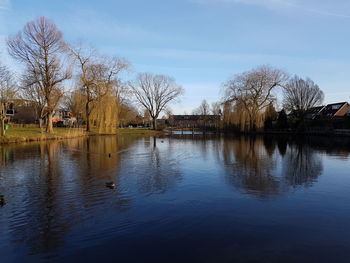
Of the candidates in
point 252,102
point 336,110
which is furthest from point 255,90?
point 336,110

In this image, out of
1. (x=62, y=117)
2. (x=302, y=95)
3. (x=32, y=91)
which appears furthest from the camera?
(x=62, y=117)

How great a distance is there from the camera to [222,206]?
7.24 m

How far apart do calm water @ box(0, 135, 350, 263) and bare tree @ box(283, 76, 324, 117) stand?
50.8 metres

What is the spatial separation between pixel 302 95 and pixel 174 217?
59.3 metres

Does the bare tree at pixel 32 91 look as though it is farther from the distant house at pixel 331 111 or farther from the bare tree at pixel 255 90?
the distant house at pixel 331 111

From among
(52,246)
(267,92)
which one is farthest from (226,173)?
(267,92)

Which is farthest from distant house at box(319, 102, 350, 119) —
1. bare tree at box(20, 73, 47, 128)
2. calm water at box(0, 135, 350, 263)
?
calm water at box(0, 135, 350, 263)

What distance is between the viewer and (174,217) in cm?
643

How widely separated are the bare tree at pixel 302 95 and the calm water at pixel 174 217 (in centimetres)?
5079

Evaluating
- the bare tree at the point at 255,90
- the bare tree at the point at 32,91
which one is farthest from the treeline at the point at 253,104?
the bare tree at the point at 32,91

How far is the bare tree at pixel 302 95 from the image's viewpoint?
57.3m

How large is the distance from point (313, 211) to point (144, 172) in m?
6.92

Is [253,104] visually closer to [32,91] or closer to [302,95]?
[302,95]

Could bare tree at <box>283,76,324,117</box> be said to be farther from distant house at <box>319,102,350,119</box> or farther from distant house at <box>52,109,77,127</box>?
distant house at <box>52,109,77,127</box>
